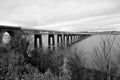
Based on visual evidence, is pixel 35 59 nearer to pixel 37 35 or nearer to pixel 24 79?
pixel 24 79

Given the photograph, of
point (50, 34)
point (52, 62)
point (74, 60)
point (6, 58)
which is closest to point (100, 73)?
point (74, 60)

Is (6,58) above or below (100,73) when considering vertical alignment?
above

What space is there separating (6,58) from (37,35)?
21228 mm

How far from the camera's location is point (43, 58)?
19.9 metres

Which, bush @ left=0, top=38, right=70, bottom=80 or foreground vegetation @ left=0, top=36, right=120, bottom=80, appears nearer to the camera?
bush @ left=0, top=38, right=70, bottom=80

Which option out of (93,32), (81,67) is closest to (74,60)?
(81,67)

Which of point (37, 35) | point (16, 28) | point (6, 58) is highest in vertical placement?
point (16, 28)

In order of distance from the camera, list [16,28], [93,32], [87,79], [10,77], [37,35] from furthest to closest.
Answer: [93,32]
[37,35]
[16,28]
[87,79]
[10,77]

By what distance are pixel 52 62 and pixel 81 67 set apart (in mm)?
5461

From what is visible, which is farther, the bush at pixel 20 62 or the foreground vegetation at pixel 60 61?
the foreground vegetation at pixel 60 61

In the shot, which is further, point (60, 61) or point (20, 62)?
point (60, 61)

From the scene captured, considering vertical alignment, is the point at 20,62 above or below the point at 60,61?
above

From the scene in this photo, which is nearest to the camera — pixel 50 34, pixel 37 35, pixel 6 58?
pixel 6 58

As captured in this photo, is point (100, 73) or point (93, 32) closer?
point (100, 73)
